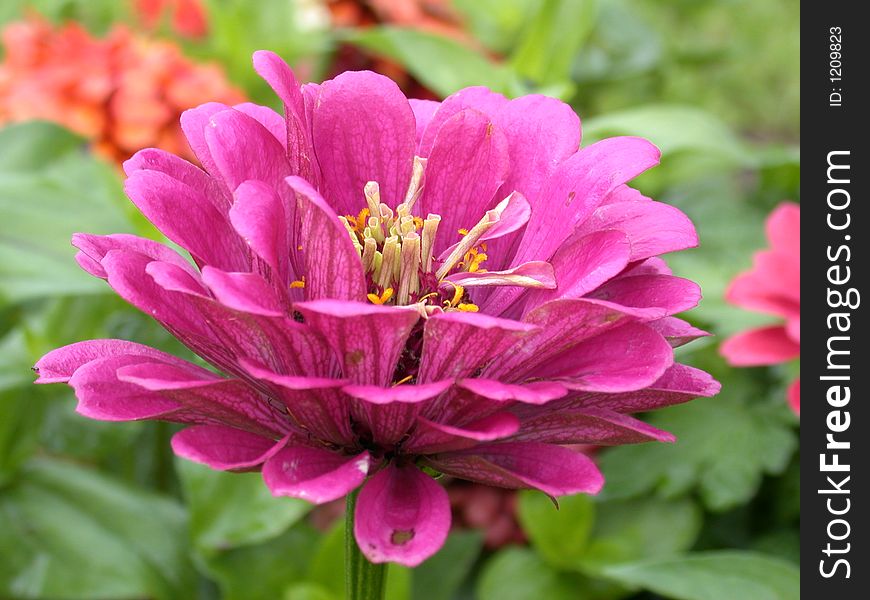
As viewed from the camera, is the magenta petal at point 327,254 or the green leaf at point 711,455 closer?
the magenta petal at point 327,254

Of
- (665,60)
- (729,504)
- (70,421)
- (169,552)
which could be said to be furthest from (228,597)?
(665,60)

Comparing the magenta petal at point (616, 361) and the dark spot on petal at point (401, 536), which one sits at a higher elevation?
the magenta petal at point (616, 361)

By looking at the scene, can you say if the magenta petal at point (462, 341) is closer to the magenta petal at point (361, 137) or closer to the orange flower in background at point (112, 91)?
the magenta petal at point (361, 137)

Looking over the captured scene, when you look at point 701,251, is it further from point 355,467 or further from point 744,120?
point 744,120

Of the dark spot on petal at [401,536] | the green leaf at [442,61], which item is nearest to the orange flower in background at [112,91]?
A: the green leaf at [442,61]

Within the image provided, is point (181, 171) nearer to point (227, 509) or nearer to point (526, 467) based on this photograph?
point (526, 467)

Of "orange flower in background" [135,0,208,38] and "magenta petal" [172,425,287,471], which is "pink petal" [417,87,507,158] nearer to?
"magenta petal" [172,425,287,471]
